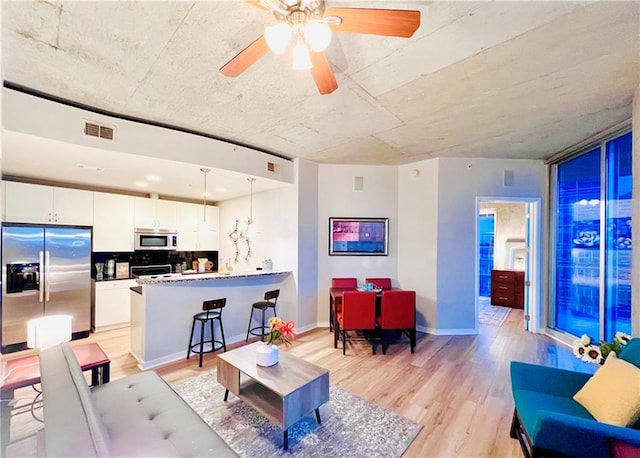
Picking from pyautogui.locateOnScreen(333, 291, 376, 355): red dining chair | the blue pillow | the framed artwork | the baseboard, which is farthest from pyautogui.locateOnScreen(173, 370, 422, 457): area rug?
the framed artwork

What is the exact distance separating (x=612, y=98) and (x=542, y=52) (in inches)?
54.3

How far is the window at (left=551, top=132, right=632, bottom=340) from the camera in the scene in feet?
10.9

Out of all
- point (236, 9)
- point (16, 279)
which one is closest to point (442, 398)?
point (236, 9)

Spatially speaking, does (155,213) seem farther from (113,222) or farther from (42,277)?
(42,277)

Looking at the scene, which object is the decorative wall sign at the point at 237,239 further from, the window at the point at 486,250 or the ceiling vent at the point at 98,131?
the window at the point at 486,250

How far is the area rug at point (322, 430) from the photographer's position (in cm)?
199

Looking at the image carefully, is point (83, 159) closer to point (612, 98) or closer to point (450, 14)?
point (450, 14)

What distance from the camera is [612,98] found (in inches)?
103

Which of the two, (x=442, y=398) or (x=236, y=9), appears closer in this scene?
(x=236, y=9)

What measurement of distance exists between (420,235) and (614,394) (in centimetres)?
322

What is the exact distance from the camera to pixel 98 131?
275cm

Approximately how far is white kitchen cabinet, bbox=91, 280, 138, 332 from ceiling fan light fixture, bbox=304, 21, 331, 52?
4.71 meters

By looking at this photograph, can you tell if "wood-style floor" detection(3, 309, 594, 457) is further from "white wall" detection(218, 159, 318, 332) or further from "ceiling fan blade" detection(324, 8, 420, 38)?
"ceiling fan blade" detection(324, 8, 420, 38)

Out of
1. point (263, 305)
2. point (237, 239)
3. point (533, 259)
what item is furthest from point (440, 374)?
point (237, 239)
